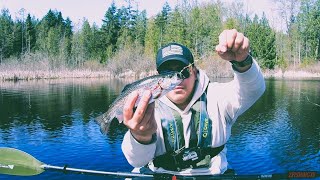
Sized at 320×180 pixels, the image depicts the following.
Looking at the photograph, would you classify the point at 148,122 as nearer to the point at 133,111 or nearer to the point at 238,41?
the point at 133,111

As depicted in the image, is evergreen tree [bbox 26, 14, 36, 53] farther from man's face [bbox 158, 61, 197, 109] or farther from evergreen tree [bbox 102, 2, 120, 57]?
man's face [bbox 158, 61, 197, 109]

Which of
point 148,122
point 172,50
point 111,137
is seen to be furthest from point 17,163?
point 111,137

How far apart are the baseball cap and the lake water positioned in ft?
25.3

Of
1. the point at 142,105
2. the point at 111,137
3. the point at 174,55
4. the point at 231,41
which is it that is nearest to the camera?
the point at 142,105

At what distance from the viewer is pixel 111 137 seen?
54.9ft

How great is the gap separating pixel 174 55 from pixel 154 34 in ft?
242

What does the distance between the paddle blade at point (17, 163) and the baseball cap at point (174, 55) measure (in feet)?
8.47

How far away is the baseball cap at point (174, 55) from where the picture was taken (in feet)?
12.5

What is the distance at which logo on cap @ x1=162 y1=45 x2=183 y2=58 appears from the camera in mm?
3819

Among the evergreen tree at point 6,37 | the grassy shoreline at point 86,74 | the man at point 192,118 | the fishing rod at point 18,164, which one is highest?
the evergreen tree at point 6,37

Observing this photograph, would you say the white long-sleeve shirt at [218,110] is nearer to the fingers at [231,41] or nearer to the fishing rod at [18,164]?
the fingers at [231,41]

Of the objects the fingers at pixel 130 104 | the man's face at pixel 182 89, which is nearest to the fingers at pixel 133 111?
the fingers at pixel 130 104

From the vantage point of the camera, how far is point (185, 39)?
69938mm

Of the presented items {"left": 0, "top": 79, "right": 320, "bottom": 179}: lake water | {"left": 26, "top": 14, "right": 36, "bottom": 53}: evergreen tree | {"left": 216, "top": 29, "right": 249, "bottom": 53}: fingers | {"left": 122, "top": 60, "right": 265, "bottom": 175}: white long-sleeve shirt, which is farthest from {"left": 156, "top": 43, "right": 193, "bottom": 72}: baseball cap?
{"left": 26, "top": 14, "right": 36, "bottom": 53}: evergreen tree
